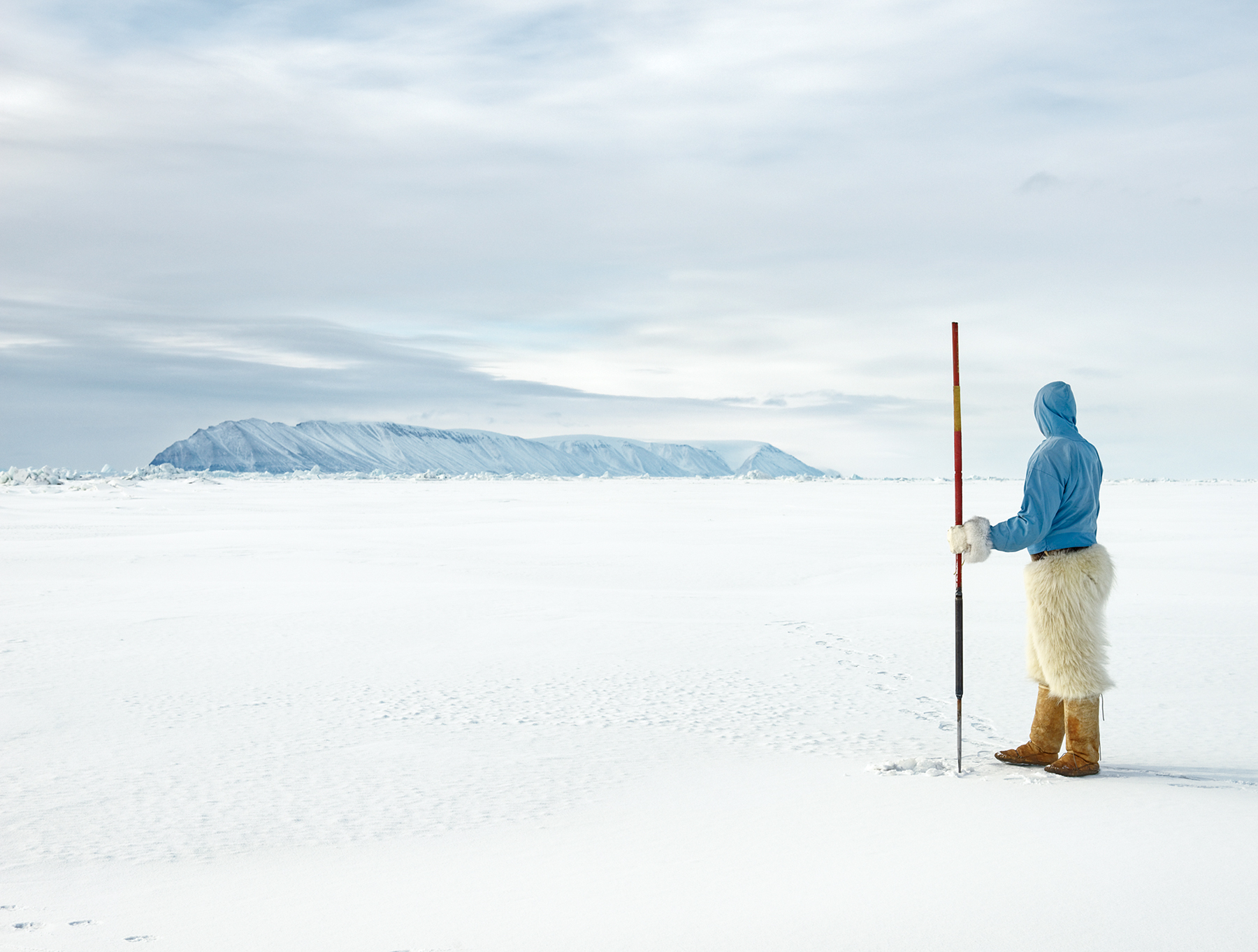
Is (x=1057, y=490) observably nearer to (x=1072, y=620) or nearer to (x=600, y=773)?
(x=1072, y=620)

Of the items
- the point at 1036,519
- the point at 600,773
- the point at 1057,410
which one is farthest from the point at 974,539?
the point at 600,773

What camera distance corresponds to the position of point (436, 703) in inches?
229

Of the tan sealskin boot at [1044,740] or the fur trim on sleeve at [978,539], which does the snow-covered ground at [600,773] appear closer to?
the tan sealskin boot at [1044,740]

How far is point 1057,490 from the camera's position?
165 inches

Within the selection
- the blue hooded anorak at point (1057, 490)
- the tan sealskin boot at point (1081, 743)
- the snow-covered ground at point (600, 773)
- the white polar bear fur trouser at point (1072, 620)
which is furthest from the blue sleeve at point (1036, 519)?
the snow-covered ground at point (600, 773)

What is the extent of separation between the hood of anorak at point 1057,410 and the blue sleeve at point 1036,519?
268 mm

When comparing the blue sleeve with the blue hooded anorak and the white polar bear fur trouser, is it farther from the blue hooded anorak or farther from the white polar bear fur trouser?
the white polar bear fur trouser

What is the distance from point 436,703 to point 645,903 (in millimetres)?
3124

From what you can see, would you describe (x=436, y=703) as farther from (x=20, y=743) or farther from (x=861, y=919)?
(x=861, y=919)

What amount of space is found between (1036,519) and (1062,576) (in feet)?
1.12

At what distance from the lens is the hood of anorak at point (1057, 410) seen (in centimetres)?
435

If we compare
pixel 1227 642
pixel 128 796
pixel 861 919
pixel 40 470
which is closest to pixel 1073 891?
pixel 861 919

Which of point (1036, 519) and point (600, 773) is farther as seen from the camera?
point (600, 773)

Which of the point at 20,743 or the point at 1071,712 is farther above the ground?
the point at 1071,712
